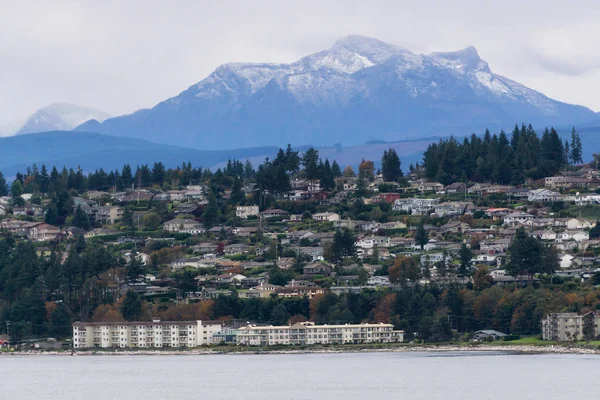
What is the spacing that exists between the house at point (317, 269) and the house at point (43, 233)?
31.9 metres

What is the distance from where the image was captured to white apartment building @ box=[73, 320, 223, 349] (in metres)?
102

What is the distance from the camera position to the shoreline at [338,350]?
90062mm

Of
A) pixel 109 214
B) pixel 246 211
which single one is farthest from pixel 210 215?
pixel 109 214

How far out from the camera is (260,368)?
86375 millimetres

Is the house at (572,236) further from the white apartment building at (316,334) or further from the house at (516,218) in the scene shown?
the white apartment building at (316,334)

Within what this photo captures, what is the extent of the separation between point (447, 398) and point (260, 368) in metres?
21.2

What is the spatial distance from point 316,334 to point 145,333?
43.0 ft

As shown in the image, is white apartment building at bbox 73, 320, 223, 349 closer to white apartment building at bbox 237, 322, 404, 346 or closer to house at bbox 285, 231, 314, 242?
white apartment building at bbox 237, 322, 404, 346

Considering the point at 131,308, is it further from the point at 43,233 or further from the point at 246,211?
the point at 246,211

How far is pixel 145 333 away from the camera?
339 feet

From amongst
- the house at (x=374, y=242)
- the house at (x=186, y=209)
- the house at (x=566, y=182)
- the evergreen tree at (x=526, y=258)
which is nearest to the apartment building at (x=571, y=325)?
the evergreen tree at (x=526, y=258)

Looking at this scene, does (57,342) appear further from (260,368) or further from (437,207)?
(437,207)

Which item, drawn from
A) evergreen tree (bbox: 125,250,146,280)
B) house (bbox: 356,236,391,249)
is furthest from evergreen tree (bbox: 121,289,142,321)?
house (bbox: 356,236,391,249)

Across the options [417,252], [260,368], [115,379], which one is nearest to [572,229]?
[417,252]
